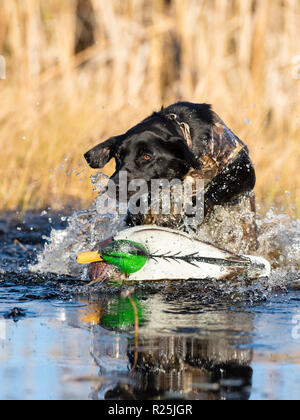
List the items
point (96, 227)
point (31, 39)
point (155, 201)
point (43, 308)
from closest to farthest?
point (43, 308) < point (155, 201) < point (96, 227) < point (31, 39)

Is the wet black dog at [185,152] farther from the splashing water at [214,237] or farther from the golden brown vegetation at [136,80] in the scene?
the golden brown vegetation at [136,80]

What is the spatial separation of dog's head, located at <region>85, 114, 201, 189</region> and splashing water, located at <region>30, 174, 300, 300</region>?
285mm

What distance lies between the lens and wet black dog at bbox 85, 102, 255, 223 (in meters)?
4.83

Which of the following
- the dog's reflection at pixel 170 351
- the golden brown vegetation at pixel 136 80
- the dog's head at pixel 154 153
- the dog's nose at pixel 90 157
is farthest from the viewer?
the golden brown vegetation at pixel 136 80

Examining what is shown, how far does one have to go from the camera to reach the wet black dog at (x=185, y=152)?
15.8ft

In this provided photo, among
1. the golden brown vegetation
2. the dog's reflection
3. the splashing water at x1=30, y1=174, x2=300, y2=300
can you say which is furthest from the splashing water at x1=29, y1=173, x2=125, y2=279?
the golden brown vegetation

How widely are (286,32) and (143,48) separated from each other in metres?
1.78

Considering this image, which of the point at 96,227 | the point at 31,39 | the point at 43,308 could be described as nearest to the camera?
the point at 43,308

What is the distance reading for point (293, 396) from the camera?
2627 millimetres

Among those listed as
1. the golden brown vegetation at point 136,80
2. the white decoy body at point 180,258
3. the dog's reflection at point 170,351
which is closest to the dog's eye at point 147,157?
the white decoy body at point 180,258

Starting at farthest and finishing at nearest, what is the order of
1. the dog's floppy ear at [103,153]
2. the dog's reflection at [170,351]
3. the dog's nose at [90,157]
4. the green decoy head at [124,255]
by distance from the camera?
the dog's nose at [90,157]
the dog's floppy ear at [103,153]
the green decoy head at [124,255]
the dog's reflection at [170,351]
